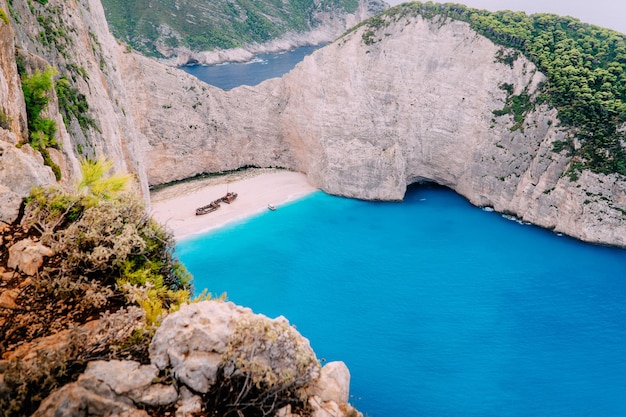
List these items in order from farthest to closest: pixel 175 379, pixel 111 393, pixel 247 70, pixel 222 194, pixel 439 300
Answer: pixel 247 70
pixel 222 194
pixel 439 300
pixel 175 379
pixel 111 393

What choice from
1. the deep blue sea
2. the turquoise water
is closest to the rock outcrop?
the turquoise water

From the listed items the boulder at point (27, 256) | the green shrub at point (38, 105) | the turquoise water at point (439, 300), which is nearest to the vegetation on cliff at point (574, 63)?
the turquoise water at point (439, 300)

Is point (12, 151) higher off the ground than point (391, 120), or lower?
higher

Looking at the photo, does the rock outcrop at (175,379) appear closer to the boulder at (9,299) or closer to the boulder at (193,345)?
the boulder at (193,345)

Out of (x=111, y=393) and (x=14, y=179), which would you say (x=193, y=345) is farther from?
(x=14, y=179)

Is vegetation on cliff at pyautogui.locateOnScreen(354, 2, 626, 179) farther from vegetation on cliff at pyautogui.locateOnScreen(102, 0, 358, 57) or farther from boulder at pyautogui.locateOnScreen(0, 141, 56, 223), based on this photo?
vegetation on cliff at pyautogui.locateOnScreen(102, 0, 358, 57)

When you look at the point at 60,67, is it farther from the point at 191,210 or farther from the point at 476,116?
the point at 476,116

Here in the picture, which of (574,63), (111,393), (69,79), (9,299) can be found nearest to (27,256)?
(9,299)
